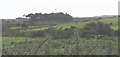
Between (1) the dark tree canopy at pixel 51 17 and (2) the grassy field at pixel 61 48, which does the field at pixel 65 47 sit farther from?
(1) the dark tree canopy at pixel 51 17

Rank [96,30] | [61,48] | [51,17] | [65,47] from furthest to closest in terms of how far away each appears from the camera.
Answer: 1. [51,17]
2. [96,30]
3. [61,48]
4. [65,47]

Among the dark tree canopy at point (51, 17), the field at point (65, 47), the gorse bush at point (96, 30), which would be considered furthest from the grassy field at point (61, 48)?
the dark tree canopy at point (51, 17)

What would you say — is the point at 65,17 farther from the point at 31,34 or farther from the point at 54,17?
the point at 31,34

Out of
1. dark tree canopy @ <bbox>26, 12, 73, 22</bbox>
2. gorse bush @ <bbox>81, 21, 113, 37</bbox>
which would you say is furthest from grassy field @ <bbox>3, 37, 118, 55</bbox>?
dark tree canopy @ <bbox>26, 12, 73, 22</bbox>

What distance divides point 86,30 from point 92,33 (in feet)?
4.57

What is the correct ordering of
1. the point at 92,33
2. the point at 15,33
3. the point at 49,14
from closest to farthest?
the point at 92,33
the point at 15,33
the point at 49,14

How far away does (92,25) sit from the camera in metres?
43.1

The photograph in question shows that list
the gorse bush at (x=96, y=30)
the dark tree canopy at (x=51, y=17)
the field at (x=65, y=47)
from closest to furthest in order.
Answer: the field at (x=65, y=47) → the gorse bush at (x=96, y=30) → the dark tree canopy at (x=51, y=17)

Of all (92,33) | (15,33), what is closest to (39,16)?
(15,33)

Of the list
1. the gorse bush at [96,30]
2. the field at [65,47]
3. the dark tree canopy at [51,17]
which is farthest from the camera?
the dark tree canopy at [51,17]

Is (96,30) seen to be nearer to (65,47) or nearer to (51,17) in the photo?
(65,47)

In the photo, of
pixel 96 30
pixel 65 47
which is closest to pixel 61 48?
pixel 65 47

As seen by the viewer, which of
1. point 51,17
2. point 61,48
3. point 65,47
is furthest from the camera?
point 51,17

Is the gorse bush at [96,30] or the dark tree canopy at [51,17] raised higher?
the dark tree canopy at [51,17]
